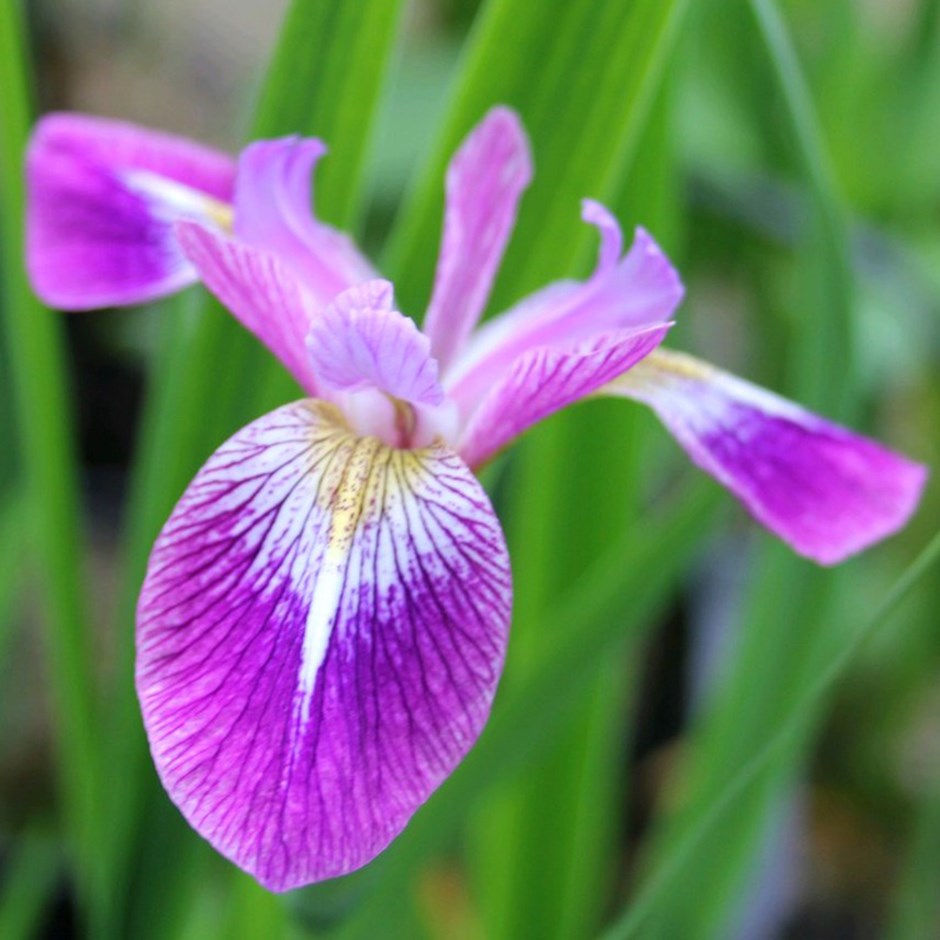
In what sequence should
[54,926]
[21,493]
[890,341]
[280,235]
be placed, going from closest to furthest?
[280,235] → [21,493] → [54,926] → [890,341]

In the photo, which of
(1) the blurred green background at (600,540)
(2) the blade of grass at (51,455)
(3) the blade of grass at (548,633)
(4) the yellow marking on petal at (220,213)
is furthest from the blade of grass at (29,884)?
(4) the yellow marking on petal at (220,213)

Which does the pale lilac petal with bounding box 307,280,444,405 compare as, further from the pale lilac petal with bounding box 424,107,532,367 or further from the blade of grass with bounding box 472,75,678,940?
the blade of grass with bounding box 472,75,678,940

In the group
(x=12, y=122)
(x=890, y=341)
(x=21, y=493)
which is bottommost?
(x=21, y=493)

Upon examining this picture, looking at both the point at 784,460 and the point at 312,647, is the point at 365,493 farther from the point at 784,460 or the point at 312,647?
the point at 784,460

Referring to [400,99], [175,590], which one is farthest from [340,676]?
[400,99]

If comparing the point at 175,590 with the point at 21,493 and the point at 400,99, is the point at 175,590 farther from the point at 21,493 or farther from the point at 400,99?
the point at 400,99

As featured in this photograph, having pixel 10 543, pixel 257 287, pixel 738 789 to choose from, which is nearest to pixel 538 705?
pixel 738 789
